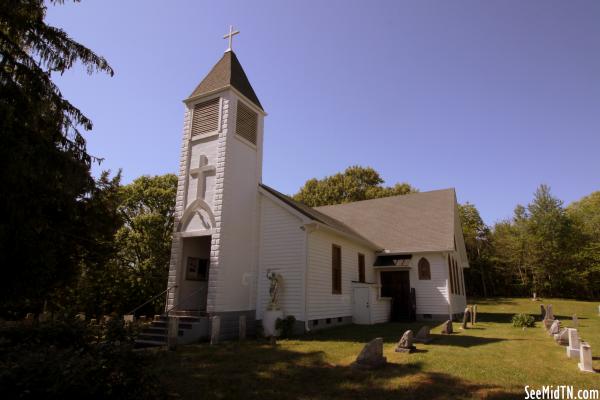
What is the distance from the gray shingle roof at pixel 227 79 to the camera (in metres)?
16.8

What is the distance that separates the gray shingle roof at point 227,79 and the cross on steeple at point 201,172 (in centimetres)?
329

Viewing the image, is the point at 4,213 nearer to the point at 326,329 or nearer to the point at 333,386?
the point at 333,386

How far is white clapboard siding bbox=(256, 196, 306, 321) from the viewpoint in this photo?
49.5 feet

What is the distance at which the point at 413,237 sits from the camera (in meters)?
23.2

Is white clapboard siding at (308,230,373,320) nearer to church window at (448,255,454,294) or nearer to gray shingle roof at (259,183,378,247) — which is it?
gray shingle roof at (259,183,378,247)

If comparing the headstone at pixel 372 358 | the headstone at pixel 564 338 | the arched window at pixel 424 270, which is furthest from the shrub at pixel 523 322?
the headstone at pixel 372 358

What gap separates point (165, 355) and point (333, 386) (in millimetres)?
5359

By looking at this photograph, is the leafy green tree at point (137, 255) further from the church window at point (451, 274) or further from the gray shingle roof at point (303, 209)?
the church window at point (451, 274)

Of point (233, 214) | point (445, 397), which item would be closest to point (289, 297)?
point (233, 214)

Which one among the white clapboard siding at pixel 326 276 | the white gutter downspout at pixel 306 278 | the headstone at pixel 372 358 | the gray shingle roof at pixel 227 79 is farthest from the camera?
the gray shingle roof at pixel 227 79

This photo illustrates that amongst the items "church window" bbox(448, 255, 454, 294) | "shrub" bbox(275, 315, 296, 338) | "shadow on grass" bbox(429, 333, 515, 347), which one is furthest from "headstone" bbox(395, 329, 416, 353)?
"church window" bbox(448, 255, 454, 294)

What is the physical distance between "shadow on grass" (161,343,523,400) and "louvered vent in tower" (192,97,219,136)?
9.92 meters

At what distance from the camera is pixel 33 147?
935cm

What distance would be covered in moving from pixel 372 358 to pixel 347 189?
38.7 metres
